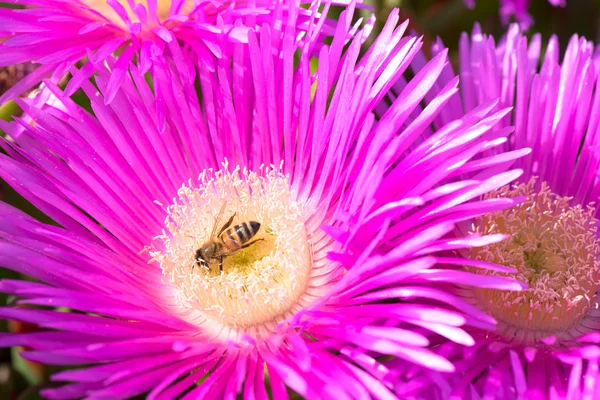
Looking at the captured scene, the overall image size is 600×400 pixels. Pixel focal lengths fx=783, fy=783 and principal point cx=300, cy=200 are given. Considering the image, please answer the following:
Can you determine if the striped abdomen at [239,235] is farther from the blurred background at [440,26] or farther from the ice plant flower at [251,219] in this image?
the blurred background at [440,26]

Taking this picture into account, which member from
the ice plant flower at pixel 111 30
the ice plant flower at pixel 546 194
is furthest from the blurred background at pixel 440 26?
the ice plant flower at pixel 546 194

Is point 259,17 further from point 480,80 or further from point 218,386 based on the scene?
point 218,386

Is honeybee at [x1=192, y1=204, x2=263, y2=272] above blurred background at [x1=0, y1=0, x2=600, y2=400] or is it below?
below

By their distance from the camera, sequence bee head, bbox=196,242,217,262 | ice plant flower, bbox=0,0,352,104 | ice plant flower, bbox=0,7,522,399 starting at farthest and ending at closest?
bee head, bbox=196,242,217,262 < ice plant flower, bbox=0,0,352,104 < ice plant flower, bbox=0,7,522,399

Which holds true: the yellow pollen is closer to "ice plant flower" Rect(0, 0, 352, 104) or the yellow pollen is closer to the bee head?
"ice plant flower" Rect(0, 0, 352, 104)

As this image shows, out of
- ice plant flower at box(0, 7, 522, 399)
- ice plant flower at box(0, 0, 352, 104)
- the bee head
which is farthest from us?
the bee head

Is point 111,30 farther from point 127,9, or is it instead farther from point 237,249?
point 237,249

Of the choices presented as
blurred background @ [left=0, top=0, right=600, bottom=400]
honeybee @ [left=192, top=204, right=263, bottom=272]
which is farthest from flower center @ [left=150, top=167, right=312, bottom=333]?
blurred background @ [left=0, top=0, right=600, bottom=400]
